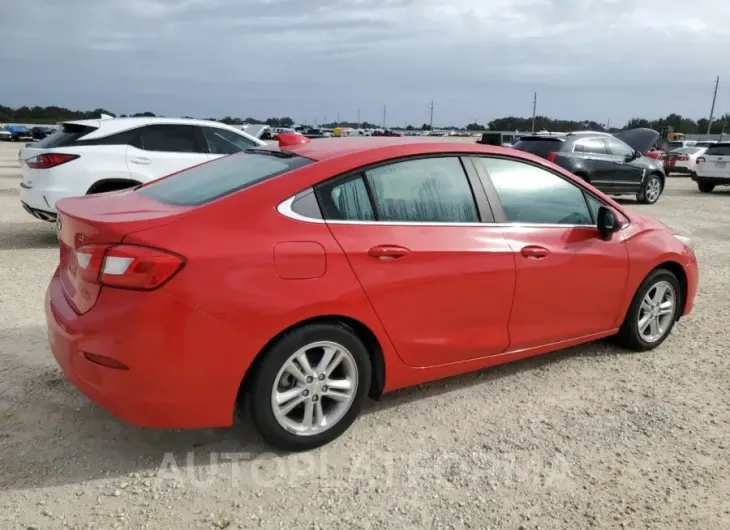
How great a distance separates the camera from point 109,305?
2611mm

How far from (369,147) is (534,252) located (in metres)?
1.17

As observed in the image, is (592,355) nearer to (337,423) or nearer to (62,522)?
(337,423)

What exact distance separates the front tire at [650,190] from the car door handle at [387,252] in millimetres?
12495

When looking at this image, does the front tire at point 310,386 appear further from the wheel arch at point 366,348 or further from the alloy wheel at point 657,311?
the alloy wheel at point 657,311

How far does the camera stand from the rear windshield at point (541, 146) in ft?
41.9

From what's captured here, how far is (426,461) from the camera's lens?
119 inches

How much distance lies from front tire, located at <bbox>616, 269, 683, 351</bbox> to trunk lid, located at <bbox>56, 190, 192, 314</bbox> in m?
3.23

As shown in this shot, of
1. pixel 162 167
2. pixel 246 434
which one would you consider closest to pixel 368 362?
pixel 246 434

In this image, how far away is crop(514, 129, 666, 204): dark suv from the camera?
12.7 meters

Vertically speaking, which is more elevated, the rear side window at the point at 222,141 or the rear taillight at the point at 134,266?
the rear side window at the point at 222,141

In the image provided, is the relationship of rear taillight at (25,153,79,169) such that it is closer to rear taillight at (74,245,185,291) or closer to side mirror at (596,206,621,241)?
rear taillight at (74,245,185,291)

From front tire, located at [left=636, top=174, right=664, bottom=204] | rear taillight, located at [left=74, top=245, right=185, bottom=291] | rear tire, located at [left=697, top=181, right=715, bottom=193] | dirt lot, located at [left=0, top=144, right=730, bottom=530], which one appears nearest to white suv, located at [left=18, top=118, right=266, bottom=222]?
dirt lot, located at [left=0, top=144, right=730, bottom=530]

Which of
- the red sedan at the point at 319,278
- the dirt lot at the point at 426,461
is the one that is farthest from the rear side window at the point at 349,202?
the dirt lot at the point at 426,461

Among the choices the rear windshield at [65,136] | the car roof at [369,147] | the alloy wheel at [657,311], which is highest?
the car roof at [369,147]
